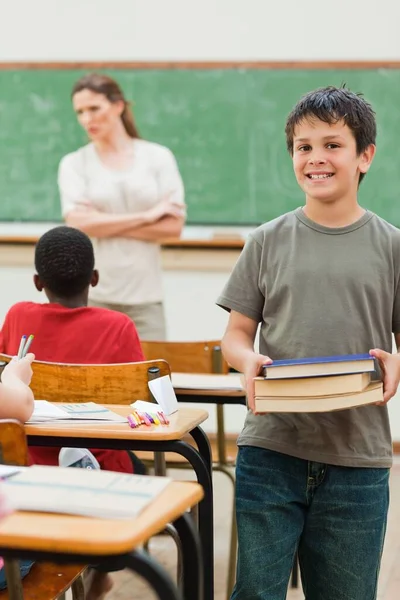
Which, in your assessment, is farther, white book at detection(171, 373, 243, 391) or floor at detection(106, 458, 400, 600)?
floor at detection(106, 458, 400, 600)

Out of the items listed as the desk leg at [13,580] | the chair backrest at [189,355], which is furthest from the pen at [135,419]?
the chair backrest at [189,355]

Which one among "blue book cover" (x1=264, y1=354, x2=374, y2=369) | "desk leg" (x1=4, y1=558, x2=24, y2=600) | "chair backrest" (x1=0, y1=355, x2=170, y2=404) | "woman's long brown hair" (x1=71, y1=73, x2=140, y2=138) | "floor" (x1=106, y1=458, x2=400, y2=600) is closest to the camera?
"desk leg" (x1=4, y1=558, x2=24, y2=600)

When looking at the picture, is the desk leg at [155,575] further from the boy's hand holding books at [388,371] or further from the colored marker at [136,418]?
the colored marker at [136,418]

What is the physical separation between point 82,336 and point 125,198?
191cm

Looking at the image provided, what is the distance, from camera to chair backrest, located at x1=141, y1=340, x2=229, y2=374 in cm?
365

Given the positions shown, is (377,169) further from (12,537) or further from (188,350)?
(12,537)

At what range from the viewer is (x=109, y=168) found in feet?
15.7

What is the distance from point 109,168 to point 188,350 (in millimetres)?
1453

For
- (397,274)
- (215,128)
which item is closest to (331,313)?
(397,274)

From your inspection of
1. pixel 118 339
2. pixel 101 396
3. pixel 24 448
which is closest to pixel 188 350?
pixel 118 339

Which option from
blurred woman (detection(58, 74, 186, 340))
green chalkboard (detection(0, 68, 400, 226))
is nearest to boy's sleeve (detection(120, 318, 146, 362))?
blurred woman (detection(58, 74, 186, 340))

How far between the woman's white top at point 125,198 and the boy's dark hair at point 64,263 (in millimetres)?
1443

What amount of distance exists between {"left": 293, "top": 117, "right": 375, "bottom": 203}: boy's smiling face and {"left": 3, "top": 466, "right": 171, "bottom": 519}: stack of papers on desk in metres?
0.82

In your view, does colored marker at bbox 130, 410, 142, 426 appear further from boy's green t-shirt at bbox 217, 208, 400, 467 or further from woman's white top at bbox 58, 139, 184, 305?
woman's white top at bbox 58, 139, 184, 305
